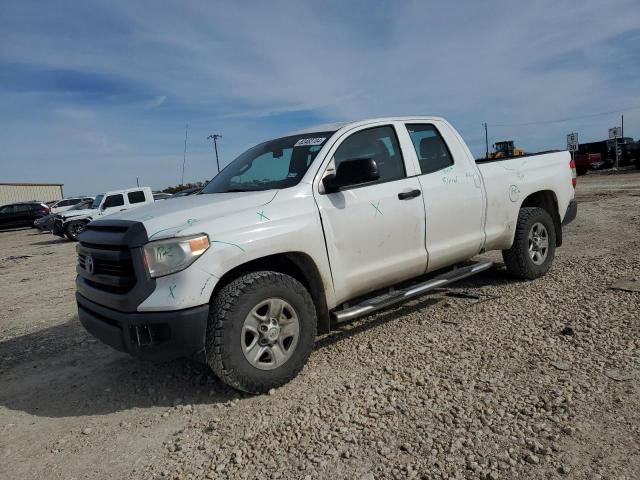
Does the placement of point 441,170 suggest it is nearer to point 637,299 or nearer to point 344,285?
point 344,285

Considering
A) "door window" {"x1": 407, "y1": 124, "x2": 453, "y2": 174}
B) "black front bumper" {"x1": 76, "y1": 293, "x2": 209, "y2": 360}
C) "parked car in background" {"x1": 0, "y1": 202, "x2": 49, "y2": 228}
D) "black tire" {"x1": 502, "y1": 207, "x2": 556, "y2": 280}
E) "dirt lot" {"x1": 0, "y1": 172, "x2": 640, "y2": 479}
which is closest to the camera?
"dirt lot" {"x1": 0, "y1": 172, "x2": 640, "y2": 479}

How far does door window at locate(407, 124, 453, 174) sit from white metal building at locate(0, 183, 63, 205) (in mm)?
53331

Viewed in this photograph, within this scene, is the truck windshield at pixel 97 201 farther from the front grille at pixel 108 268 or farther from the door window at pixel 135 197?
the front grille at pixel 108 268

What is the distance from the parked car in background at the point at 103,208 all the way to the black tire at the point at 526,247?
1461 cm

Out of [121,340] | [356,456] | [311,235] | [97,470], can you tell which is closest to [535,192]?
[311,235]

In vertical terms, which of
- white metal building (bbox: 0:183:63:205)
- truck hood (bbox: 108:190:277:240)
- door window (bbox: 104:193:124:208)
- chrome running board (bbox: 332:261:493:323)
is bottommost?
chrome running board (bbox: 332:261:493:323)

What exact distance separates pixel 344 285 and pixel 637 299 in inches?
112

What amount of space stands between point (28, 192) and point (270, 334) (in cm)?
5687

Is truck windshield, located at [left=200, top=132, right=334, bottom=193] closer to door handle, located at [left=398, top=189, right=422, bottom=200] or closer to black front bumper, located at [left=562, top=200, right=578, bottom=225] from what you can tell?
door handle, located at [left=398, top=189, right=422, bottom=200]

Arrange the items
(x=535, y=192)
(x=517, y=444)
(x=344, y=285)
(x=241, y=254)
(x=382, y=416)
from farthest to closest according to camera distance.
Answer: (x=535, y=192) < (x=344, y=285) < (x=241, y=254) < (x=382, y=416) < (x=517, y=444)

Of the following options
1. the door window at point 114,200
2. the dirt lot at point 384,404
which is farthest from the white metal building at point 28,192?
the dirt lot at point 384,404

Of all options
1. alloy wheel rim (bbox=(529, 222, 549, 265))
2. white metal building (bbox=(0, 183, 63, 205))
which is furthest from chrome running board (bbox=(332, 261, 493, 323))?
white metal building (bbox=(0, 183, 63, 205))

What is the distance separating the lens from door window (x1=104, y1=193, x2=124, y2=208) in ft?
56.0

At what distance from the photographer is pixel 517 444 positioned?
2414mm
